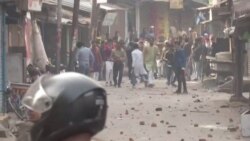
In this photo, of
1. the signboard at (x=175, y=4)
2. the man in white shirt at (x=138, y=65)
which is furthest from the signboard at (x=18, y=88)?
the signboard at (x=175, y=4)

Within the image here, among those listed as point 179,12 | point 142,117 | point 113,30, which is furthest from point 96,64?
point 179,12

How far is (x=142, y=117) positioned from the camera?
39.9ft

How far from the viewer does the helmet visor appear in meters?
2.03

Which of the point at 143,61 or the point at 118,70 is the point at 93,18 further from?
the point at 118,70

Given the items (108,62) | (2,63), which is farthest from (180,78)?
(2,63)

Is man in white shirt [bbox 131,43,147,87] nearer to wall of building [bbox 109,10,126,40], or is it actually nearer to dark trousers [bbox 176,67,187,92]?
dark trousers [bbox 176,67,187,92]

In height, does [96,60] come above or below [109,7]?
below

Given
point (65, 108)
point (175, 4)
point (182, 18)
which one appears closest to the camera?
point (65, 108)

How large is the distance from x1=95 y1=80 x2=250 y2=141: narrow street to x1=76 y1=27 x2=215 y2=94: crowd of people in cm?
145

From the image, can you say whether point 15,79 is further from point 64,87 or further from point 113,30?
point 113,30

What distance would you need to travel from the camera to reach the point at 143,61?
2112 cm

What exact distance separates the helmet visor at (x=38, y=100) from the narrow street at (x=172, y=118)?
7030 mm

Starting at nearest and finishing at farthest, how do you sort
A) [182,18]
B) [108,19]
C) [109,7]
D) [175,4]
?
[108,19]
[109,7]
[175,4]
[182,18]

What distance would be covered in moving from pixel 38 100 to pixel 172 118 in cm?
1005
